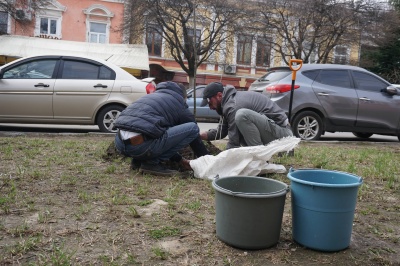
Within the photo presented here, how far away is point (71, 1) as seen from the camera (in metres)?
27.6

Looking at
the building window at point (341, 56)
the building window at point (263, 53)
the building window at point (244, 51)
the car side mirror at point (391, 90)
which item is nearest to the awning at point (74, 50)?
the building window at point (244, 51)

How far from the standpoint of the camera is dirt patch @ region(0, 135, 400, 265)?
96.3 inches

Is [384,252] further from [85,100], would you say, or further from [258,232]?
[85,100]

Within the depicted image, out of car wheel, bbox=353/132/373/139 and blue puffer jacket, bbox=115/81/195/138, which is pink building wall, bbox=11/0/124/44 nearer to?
car wheel, bbox=353/132/373/139

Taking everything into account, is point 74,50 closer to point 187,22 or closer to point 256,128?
point 187,22

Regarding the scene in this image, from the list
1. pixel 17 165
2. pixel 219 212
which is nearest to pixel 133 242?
pixel 219 212

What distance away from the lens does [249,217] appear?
2.47 meters

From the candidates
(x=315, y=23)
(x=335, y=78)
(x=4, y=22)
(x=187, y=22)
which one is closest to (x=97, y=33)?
(x=4, y=22)

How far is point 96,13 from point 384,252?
2799 centimetres

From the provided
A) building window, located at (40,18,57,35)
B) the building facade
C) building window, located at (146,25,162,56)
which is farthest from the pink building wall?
building window, located at (146,25,162,56)

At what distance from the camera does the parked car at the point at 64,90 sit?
7766mm

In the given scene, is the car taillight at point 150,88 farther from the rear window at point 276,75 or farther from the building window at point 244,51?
the building window at point 244,51

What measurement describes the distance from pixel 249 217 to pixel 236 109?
82.8 inches

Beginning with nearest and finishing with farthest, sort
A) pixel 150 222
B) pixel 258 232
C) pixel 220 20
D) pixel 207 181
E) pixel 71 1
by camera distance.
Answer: pixel 258 232 < pixel 150 222 < pixel 207 181 < pixel 220 20 < pixel 71 1
